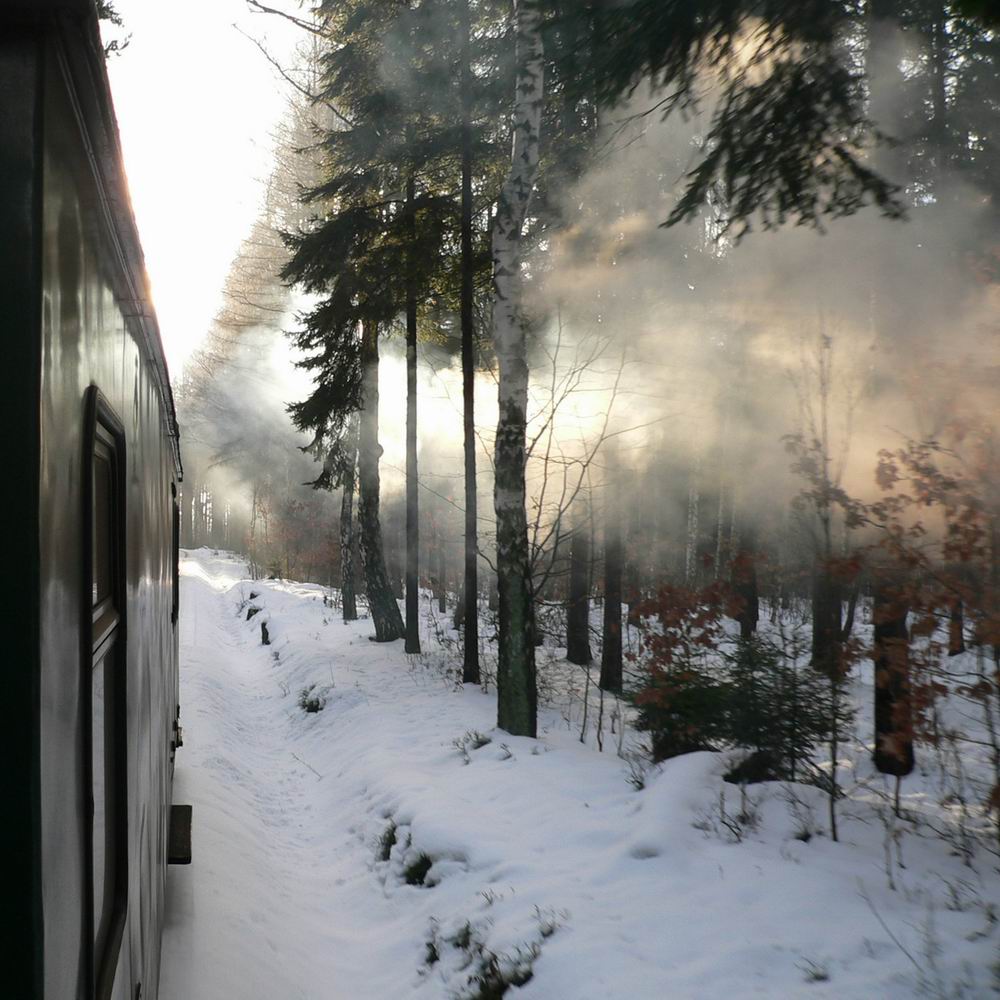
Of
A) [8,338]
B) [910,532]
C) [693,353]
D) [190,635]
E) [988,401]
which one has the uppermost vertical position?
[693,353]

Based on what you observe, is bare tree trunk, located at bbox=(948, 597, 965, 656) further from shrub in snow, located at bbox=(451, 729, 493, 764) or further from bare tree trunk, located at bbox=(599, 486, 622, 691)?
bare tree trunk, located at bbox=(599, 486, 622, 691)

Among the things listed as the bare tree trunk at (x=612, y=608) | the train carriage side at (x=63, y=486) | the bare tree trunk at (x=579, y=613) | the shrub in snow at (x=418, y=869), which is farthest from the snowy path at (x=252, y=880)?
the bare tree trunk at (x=579, y=613)

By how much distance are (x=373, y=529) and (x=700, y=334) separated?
7.04 m

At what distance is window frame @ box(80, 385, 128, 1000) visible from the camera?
1339 millimetres

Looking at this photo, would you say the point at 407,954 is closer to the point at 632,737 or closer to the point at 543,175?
the point at 632,737

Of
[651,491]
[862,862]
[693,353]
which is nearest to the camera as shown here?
[862,862]

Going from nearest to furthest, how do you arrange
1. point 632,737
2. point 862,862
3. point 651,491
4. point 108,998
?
point 108,998 < point 862,862 < point 632,737 < point 651,491

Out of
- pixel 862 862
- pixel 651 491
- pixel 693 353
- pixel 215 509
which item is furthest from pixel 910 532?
pixel 215 509

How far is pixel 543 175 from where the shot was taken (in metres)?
11.7

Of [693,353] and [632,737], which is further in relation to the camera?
[693,353]

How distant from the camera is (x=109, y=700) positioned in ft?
6.59

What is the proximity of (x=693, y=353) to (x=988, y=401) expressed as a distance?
9317mm

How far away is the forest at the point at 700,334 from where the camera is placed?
186 inches

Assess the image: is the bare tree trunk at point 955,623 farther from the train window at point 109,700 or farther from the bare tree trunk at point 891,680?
the train window at point 109,700
